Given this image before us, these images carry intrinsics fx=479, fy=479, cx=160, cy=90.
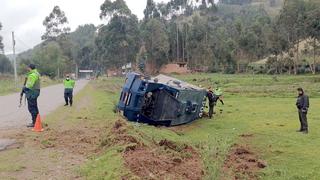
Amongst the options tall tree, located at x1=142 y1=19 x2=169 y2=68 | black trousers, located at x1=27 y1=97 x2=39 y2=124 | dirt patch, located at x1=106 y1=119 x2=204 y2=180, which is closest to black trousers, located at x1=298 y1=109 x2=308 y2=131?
dirt patch, located at x1=106 y1=119 x2=204 y2=180

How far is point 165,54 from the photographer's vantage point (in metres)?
107

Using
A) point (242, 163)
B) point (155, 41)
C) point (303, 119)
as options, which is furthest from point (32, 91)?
point (155, 41)

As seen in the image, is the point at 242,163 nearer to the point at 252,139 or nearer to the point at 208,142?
the point at 208,142

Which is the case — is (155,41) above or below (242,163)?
above

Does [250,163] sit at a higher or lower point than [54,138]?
lower

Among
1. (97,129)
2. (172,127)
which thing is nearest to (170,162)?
(97,129)

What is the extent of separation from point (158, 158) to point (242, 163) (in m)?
3.66

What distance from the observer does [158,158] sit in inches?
410

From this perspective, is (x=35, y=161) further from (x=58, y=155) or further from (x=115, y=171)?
(x=115, y=171)

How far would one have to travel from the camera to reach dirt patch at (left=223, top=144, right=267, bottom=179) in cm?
1187

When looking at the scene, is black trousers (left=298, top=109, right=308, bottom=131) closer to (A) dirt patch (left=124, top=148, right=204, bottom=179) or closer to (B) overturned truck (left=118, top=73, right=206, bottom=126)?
(B) overturned truck (left=118, top=73, right=206, bottom=126)

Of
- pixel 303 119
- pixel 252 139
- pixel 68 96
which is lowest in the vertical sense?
pixel 252 139

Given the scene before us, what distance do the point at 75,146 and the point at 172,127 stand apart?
9.81 metres

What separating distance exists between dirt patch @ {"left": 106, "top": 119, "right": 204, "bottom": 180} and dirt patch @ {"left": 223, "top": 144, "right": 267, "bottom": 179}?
35.0 inches
